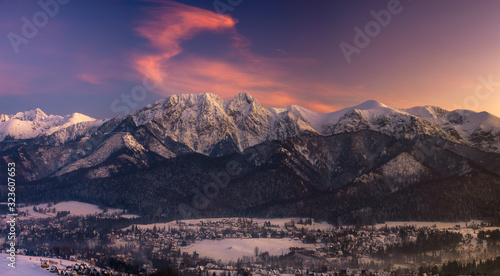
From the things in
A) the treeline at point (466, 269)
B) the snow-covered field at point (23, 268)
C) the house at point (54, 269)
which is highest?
the snow-covered field at point (23, 268)

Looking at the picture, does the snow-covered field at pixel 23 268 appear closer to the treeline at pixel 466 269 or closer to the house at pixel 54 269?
the house at pixel 54 269

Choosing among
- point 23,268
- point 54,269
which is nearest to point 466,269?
point 54,269

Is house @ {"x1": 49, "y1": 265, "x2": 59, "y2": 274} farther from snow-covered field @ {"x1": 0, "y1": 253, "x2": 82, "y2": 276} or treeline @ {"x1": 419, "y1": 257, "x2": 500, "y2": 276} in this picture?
treeline @ {"x1": 419, "y1": 257, "x2": 500, "y2": 276}

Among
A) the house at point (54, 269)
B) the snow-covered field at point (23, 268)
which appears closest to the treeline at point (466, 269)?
the house at point (54, 269)

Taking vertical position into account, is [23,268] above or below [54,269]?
above

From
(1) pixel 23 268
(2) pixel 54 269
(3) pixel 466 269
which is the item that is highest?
(1) pixel 23 268

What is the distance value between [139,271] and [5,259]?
50.6 metres

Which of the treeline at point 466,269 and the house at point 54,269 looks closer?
the house at point 54,269

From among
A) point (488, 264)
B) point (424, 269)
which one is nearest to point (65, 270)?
point (424, 269)

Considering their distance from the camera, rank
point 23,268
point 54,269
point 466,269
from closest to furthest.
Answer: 1. point 23,268
2. point 54,269
3. point 466,269

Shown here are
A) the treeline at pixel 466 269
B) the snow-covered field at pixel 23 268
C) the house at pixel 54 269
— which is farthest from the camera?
the treeline at pixel 466 269

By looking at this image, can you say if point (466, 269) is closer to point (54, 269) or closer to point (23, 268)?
point (54, 269)

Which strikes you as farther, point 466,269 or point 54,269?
point 466,269

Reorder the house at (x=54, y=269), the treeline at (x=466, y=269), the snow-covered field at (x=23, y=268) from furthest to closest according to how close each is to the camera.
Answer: the treeline at (x=466, y=269) → the house at (x=54, y=269) → the snow-covered field at (x=23, y=268)
